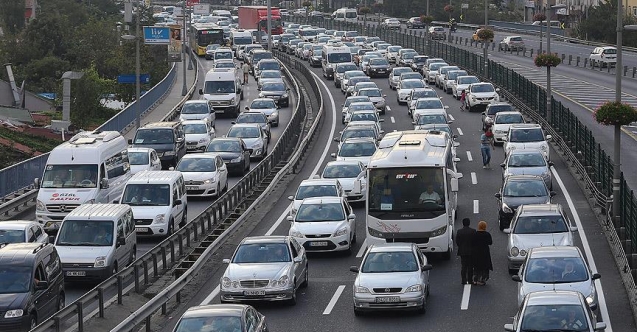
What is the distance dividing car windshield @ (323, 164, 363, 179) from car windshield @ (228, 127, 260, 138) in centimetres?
1188

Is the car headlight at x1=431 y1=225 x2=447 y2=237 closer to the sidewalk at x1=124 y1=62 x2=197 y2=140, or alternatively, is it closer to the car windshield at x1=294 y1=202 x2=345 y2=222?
the car windshield at x1=294 y1=202 x2=345 y2=222

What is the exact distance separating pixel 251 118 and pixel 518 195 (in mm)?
24319

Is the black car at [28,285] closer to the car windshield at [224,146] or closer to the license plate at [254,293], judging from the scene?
the license plate at [254,293]

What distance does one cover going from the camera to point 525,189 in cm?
3538

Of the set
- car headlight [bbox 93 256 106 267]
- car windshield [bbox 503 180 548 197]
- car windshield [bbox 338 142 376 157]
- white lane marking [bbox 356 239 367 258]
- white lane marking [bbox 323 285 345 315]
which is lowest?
white lane marking [bbox 323 285 345 315]

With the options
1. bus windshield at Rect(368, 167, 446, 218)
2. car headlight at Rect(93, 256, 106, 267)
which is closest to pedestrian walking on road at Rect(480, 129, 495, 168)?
bus windshield at Rect(368, 167, 446, 218)

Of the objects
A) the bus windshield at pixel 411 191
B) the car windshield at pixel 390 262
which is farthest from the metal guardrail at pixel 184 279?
the bus windshield at pixel 411 191

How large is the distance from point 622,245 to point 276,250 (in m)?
8.82

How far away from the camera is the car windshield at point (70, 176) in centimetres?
3656

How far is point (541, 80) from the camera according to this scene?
271 feet

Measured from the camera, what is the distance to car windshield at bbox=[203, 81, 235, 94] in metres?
67.9

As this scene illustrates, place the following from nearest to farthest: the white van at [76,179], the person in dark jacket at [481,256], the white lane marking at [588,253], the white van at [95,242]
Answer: the white lane marking at [588,253] → the person in dark jacket at [481,256] → the white van at [95,242] → the white van at [76,179]

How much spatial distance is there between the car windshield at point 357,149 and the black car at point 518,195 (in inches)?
358

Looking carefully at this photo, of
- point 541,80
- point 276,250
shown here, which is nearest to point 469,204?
point 276,250
